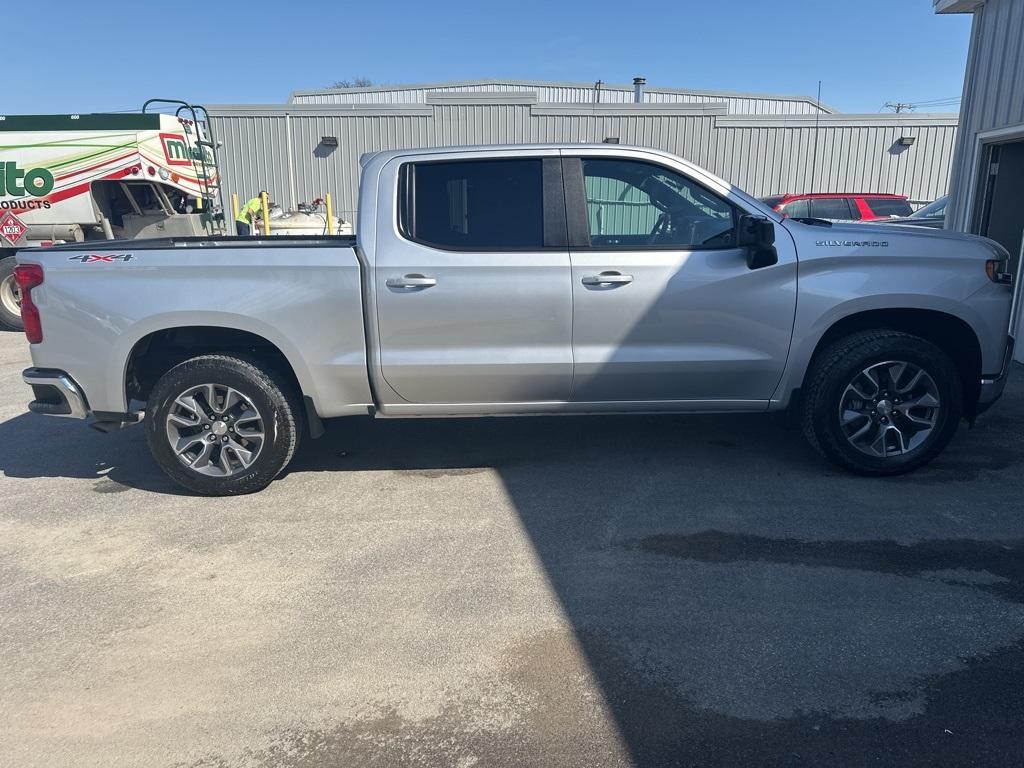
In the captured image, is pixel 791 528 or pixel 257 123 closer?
pixel 791 528

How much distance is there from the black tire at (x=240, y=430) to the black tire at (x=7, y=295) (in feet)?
26.2

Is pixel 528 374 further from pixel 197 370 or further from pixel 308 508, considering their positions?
pixel 197 370

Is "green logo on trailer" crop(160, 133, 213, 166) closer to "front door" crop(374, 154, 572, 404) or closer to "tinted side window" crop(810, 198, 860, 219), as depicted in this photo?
"front door" crop(374, 154, 572, 404)

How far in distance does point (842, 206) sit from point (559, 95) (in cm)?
2621

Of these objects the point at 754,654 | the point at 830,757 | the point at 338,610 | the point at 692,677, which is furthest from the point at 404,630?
the point at 830,757

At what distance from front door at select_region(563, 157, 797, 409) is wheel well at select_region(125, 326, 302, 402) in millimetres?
1856

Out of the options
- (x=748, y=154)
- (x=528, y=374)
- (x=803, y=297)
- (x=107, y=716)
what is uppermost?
(x=748, y=154)

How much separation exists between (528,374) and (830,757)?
2659 mm

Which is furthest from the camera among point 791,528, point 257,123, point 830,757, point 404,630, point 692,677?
point 257,123

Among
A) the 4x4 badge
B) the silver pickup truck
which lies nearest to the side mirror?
the silver pickup truck

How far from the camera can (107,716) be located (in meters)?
2.77

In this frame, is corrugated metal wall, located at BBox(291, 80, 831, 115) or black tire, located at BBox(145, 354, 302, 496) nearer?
black tire, located at BBox(145, 354, 302, 496)

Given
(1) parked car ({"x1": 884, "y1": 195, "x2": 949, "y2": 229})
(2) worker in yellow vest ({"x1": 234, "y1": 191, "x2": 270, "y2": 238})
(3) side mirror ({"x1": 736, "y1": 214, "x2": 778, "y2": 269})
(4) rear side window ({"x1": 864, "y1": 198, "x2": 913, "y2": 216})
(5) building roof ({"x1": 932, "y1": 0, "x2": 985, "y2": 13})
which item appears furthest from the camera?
(4) rear side window ({"x1": 864, "y1": 198, "x2": 913, "y2": 216})

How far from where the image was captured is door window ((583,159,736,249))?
4641 mm
